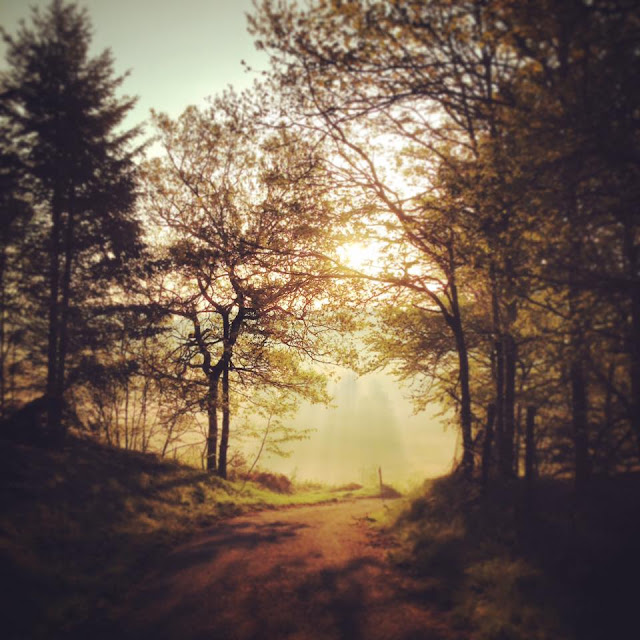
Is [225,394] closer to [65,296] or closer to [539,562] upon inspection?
[65,296]

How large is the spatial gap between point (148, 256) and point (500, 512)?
48.6ft

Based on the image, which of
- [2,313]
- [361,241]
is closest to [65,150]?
[2,313]

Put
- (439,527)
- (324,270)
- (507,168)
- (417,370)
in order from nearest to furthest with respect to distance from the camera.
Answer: (507,168) → (439,527) → (324,270) → (417,370)

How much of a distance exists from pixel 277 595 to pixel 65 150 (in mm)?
14818

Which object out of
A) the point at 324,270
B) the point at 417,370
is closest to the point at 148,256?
the point at 324,270

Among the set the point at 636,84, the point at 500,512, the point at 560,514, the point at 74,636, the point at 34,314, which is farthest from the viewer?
the point at 34,314

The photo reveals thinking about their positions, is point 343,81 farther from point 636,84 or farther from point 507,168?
point 636,84

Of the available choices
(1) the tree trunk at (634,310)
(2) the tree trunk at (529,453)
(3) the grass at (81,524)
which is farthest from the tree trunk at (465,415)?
(3) the grass at (81,524)

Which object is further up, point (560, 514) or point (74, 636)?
point (560, 514)

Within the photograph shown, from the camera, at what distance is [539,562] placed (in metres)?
6.09

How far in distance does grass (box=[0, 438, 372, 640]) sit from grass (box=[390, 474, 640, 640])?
5772 mm

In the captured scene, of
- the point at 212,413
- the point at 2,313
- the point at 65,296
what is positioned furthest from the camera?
the point at 212,413

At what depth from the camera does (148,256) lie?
15.1 metres

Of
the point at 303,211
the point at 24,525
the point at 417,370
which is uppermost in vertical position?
the point at 303,211
